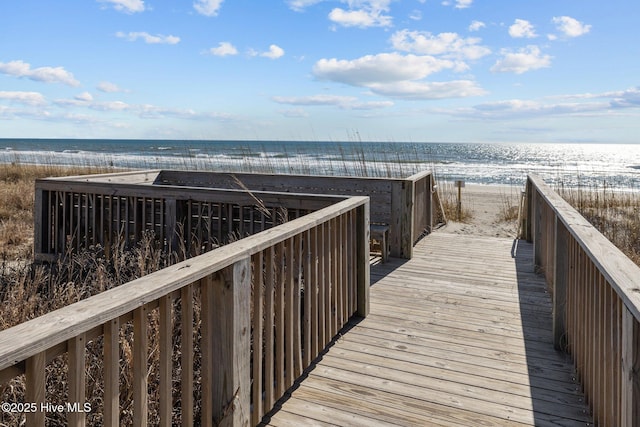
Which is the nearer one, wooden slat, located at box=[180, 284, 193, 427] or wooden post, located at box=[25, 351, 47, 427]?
wooden post, located at box=[25, 351, 47, 427]

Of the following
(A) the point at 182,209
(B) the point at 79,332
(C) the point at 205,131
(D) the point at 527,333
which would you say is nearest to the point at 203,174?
(A) the point at 182,209

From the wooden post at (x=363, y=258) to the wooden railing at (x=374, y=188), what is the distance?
2189 mm

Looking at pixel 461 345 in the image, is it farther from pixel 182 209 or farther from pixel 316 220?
pixel 182 209

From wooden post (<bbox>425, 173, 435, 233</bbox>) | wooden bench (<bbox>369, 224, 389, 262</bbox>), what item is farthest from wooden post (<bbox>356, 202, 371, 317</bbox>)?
wooden post (<bbox>425, 173, 435, 233</bbox>)

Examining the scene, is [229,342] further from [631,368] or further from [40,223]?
[40,223]

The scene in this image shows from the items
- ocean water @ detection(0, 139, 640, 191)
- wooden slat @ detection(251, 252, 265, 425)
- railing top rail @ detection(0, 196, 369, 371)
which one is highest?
ocean water @ detection(0, 139, 640, 191)

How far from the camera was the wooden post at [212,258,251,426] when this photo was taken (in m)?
1.74

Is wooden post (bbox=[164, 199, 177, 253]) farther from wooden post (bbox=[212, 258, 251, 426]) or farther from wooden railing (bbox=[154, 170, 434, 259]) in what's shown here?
wooden post (bbox=[212, 258, 251, 426])

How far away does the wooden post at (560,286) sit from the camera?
2.95 metres

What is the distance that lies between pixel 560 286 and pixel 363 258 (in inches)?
54.1

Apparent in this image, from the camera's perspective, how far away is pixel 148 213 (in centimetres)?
469

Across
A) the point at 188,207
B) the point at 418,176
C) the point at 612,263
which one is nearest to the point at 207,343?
the point at 612,263

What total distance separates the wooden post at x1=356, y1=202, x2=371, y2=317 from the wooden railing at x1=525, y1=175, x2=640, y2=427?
4.28 ft

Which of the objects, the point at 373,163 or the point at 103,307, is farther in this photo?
the point at 373,163
